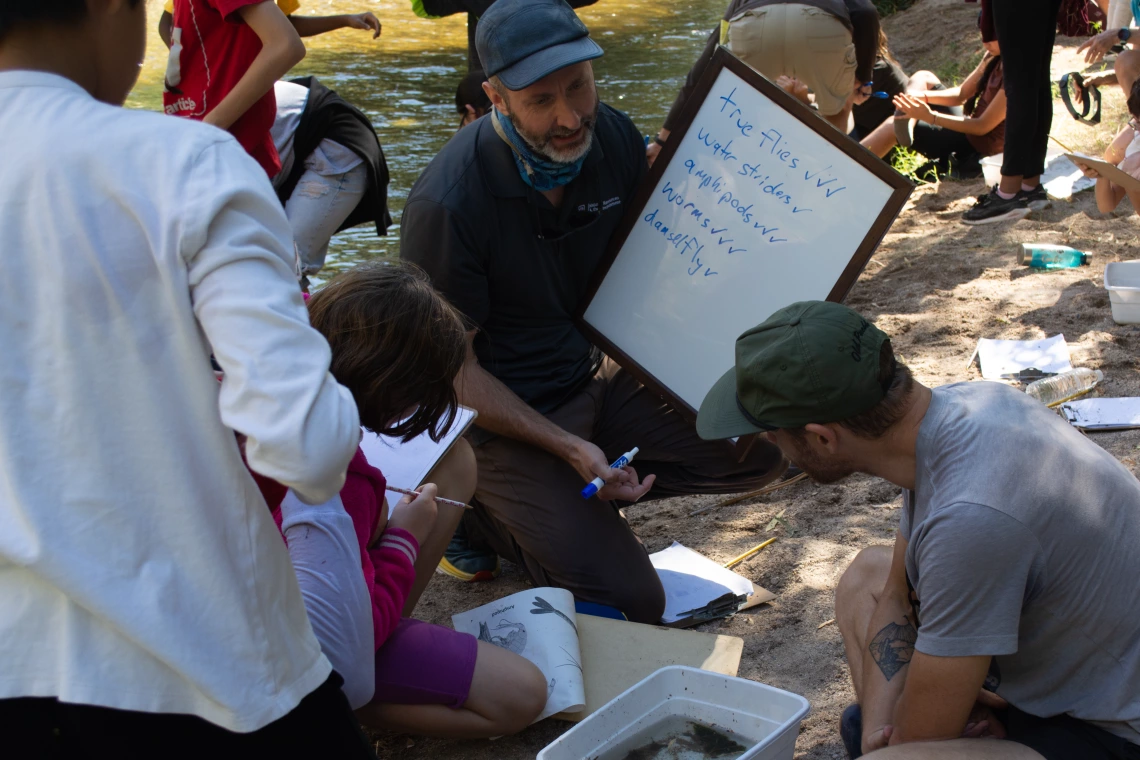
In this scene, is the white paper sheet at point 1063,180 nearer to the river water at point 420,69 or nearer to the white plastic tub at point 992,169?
the white plastic tub at point 992,169

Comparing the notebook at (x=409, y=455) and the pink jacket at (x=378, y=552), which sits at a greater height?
the pink jacket at (x=378, y=552)

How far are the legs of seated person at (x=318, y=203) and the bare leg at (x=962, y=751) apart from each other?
2.90 m

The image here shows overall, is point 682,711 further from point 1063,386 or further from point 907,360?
point 907,360

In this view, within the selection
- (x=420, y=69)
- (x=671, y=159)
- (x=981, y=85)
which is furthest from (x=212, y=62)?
(x=420, y=69)

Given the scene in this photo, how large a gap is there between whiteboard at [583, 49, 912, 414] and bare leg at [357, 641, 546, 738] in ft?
3.20

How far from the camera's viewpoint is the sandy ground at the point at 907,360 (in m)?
2.57

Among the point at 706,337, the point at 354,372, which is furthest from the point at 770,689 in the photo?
the point at 706,337

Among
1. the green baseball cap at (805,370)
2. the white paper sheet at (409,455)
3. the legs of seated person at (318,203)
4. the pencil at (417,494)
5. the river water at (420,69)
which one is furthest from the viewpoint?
the river water at (420,69)

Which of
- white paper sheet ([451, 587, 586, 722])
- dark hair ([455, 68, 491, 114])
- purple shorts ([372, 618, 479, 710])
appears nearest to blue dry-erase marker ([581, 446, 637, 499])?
white paper sheet ([451, 587, 586, 722])

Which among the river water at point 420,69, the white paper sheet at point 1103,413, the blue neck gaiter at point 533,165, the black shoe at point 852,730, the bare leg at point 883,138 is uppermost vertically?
the blue neck gaiter at point 533,165

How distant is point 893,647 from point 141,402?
1453mm

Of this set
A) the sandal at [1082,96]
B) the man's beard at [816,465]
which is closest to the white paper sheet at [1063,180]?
the sandal at [1082,96]

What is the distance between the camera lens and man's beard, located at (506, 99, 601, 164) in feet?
9.31

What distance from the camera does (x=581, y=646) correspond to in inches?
104
